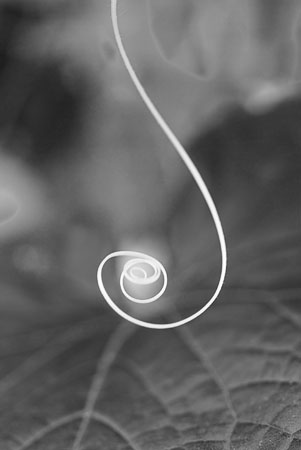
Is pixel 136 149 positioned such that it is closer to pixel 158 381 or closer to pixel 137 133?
pixel 137 133

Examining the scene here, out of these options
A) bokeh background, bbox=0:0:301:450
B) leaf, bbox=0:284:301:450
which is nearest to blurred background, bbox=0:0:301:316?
bokeh background, bbox=0:0:301:450

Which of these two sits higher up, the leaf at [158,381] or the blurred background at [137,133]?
the blurred background at [137,133]

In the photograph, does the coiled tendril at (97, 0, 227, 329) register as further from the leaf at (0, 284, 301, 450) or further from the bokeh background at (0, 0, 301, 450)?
the bokeh background at (0, 0, 301, 450)

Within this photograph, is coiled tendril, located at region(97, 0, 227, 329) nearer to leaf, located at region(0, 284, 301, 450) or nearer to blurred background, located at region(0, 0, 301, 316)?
leaf, located at region(0, 284, 301, 450)

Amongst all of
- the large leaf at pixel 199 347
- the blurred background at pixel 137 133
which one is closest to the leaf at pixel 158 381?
the large leaf at pixel 199 347

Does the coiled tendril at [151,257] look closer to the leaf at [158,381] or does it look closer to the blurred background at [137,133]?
the leaf at [158,381]

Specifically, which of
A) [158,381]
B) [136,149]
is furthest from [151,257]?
[136,149]

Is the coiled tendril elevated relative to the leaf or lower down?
elevated

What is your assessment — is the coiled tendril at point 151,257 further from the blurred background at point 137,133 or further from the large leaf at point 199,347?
the blurred background at point 137,133

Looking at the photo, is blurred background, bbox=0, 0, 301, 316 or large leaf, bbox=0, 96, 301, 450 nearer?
large leaf, bbox=0, 96, 301, 450

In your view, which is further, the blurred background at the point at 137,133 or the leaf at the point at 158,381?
the blurred background at the point at 137,133
